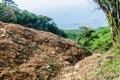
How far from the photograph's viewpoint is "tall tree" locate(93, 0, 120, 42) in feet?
43.1

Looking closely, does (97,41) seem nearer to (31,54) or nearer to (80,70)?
(31,54)

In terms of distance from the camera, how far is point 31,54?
Answer: 14008 millimetres

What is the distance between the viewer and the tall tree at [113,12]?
43.1 ft

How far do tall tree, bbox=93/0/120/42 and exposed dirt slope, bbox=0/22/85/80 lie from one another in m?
1.90

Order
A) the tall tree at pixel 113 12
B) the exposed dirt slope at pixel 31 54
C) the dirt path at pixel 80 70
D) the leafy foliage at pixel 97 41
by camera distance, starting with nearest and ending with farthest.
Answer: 1. the dirt path at pixel 80 70
2. the exposed dirt slope at pixel 31 54
3. the tall tree at pixel 113 12
4. the leafy foliage at pixel 97 41

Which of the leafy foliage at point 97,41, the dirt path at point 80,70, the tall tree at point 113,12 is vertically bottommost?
the leafy foliage at point 97,41

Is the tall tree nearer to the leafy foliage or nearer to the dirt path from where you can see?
the dirt path

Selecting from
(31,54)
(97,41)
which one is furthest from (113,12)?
(97,41)

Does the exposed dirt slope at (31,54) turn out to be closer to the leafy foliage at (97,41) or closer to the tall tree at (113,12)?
the tall tree at (113,12)

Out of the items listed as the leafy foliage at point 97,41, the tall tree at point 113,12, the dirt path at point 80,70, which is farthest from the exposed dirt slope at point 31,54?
the leafy foliage at point 97,41

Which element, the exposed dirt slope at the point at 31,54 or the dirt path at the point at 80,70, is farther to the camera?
the exposed dirt slope at the point at 31,54

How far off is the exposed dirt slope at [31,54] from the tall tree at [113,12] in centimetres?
190

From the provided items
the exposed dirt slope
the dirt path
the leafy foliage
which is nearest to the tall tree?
the dirt path

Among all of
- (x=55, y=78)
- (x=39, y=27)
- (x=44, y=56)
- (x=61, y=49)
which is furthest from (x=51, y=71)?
(x=39, y=27)
